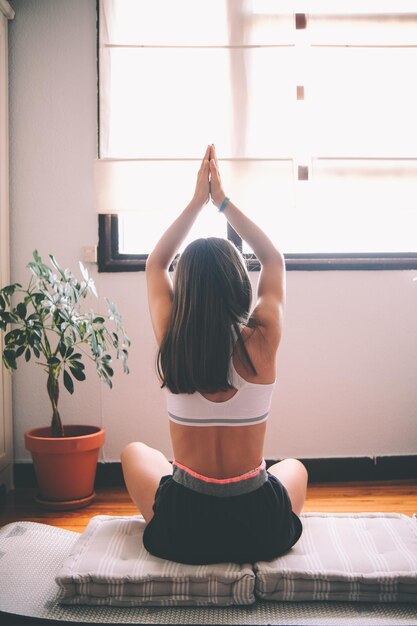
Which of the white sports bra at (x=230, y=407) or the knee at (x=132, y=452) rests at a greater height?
the white sports bra at (x=230, y=407)

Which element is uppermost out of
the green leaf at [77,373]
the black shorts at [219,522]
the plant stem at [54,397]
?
the green leaf at [77,373]

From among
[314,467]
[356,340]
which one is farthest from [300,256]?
[314,467]

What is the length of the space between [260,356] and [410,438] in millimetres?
1860

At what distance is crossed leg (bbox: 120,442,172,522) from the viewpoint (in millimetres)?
1773

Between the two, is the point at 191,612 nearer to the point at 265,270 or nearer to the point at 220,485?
the point at 220,485

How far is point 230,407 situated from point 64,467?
134 centimetres

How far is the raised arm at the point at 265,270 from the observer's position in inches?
62.8

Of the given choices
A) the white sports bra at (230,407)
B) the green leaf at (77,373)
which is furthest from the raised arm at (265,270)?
the green leaf at (77,373)

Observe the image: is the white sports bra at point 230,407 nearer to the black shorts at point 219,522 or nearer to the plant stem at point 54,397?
the black shorts at point 219,522

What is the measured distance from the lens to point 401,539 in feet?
5.76

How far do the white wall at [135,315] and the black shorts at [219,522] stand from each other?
4.62 ft

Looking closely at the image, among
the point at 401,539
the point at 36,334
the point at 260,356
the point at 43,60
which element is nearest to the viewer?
the point at 260,356

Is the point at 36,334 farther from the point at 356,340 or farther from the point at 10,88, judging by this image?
the point at 356,340

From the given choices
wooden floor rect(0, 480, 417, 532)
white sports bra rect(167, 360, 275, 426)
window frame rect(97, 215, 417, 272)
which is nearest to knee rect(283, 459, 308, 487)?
white sports bra rect(167, 360, 275, 426)
